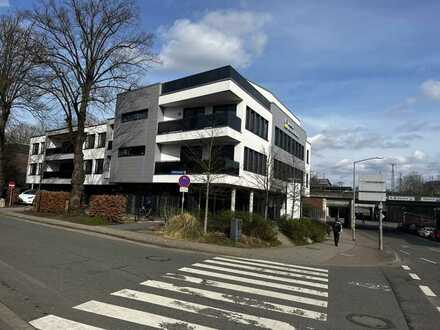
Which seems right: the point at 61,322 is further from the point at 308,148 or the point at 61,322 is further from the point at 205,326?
the point at 308,148

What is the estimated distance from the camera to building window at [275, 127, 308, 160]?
4061 centimetres

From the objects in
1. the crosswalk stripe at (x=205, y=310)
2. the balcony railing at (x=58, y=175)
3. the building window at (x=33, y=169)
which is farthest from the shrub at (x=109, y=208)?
the building window at (x=33, y=169)

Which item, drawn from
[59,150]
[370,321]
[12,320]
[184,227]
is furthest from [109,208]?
[59,150]

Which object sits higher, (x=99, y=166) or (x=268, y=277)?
(x=99, y=166)

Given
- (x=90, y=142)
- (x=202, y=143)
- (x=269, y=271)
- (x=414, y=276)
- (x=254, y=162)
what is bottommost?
(x=414, y=276)

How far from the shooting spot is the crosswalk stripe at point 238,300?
738 centimetres

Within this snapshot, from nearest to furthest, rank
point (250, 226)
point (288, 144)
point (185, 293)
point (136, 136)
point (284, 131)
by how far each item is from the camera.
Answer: point (185, 293), point (250, 226), point (136, 136), point (284, 131), point (288, 144)

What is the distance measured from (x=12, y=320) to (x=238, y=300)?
399 centimetres

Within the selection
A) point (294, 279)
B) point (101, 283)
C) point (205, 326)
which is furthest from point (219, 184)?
point (205, 326)

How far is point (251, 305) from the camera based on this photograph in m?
7.69

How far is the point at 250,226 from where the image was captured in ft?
68.9

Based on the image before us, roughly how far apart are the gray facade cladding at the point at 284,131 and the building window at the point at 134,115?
38.8 feet

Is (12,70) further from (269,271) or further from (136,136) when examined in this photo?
(269,271)

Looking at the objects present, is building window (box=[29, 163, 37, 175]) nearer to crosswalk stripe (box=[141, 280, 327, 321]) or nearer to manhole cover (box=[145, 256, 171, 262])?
manhole cover (box=[145, 256, 171, 262])
